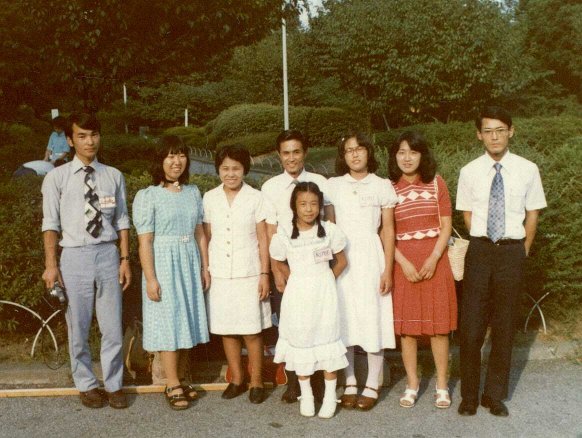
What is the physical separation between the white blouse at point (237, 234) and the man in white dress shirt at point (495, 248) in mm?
1349

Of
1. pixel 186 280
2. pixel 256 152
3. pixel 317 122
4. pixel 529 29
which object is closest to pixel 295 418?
pixel 186 280

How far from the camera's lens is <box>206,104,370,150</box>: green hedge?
30344 mm

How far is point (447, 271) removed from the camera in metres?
4.49

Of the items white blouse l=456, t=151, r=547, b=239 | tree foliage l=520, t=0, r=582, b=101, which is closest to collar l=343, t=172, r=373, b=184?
white blouse l=456, t=151, r=547, b=239

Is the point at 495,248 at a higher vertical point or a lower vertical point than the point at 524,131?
lower

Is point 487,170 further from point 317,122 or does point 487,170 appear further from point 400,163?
point 317,122

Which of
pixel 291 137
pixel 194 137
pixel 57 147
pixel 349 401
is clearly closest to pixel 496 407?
pixel 349 401

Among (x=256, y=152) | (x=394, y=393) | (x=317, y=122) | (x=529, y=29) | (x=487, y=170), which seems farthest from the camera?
(x=529, y=29)

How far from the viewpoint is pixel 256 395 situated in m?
4.62

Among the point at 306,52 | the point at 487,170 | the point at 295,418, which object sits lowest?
the point at 295,418

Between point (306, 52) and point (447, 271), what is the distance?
28.7 meters

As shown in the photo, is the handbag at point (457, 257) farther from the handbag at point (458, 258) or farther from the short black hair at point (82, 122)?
the short black hair at point (82, 122)

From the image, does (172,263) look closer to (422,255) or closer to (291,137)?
(291,137)

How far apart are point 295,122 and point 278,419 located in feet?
86.6
